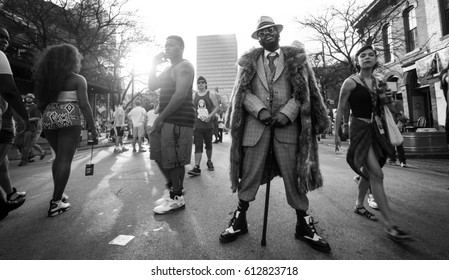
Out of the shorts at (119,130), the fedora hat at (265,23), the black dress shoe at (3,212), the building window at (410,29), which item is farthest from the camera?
the building window at (410,29)

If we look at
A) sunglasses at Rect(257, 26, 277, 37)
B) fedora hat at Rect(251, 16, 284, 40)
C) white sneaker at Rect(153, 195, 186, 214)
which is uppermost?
fedora hat at Rect(251, 16, 284, 40)

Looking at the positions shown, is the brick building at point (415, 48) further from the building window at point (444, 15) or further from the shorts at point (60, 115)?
the shorts at point (60, 115)

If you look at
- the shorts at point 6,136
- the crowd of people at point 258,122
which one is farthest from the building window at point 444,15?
the shorts at point 6,136

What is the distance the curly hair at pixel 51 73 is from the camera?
2881mm

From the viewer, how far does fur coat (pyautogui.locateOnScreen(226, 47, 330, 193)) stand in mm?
2143

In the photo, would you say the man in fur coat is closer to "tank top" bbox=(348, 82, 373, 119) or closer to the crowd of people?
the crowd of people

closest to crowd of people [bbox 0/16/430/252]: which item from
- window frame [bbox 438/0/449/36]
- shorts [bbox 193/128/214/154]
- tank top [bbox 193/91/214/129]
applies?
shorts [bbox 193/128/214/154]

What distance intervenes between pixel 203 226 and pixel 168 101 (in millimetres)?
1515

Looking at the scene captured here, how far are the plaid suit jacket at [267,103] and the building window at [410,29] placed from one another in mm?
18055

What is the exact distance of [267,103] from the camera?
7.39 ft

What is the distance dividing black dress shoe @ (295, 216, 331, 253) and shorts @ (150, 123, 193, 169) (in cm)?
151

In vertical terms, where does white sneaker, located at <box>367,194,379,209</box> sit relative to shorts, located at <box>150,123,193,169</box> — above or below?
below

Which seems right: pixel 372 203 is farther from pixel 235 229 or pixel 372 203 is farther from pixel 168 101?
pixel 168 101

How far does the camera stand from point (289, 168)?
217 cm
